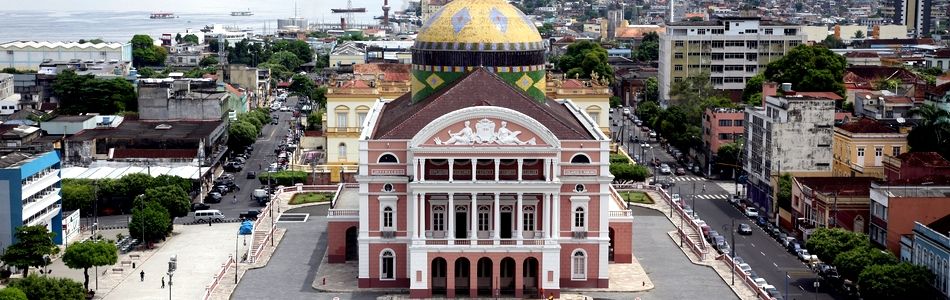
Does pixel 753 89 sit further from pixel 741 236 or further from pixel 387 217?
pixel 387 217

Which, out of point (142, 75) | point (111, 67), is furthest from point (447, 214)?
point (142, 75)

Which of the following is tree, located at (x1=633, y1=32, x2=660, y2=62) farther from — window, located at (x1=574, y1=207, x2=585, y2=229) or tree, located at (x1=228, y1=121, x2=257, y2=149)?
window, located at (x1=574, y1=207, x2=585, y2=229)

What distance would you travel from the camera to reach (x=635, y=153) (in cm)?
11606

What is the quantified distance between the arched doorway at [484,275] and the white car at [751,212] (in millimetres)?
28057

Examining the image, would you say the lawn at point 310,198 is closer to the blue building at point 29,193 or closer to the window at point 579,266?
the blue building at point 29,193

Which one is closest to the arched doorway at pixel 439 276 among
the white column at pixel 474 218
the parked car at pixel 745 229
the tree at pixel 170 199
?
the white column at pixel 474 218

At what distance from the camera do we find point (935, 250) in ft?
206

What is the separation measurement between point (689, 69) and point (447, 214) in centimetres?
8091

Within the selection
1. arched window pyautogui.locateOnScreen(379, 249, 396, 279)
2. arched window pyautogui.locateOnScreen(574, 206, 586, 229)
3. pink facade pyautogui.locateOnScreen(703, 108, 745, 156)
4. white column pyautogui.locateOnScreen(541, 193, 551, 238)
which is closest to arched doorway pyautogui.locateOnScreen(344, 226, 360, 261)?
arched window pyautogui.locateOnScreen(379, 249, 396, 279)

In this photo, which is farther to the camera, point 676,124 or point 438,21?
point 676,124

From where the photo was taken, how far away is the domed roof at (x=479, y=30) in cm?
7619

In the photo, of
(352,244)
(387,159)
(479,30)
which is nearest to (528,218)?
(387,159)

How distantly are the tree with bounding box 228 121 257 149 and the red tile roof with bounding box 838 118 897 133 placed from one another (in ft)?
155

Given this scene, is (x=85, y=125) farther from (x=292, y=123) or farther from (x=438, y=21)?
(x=438, y=21)
